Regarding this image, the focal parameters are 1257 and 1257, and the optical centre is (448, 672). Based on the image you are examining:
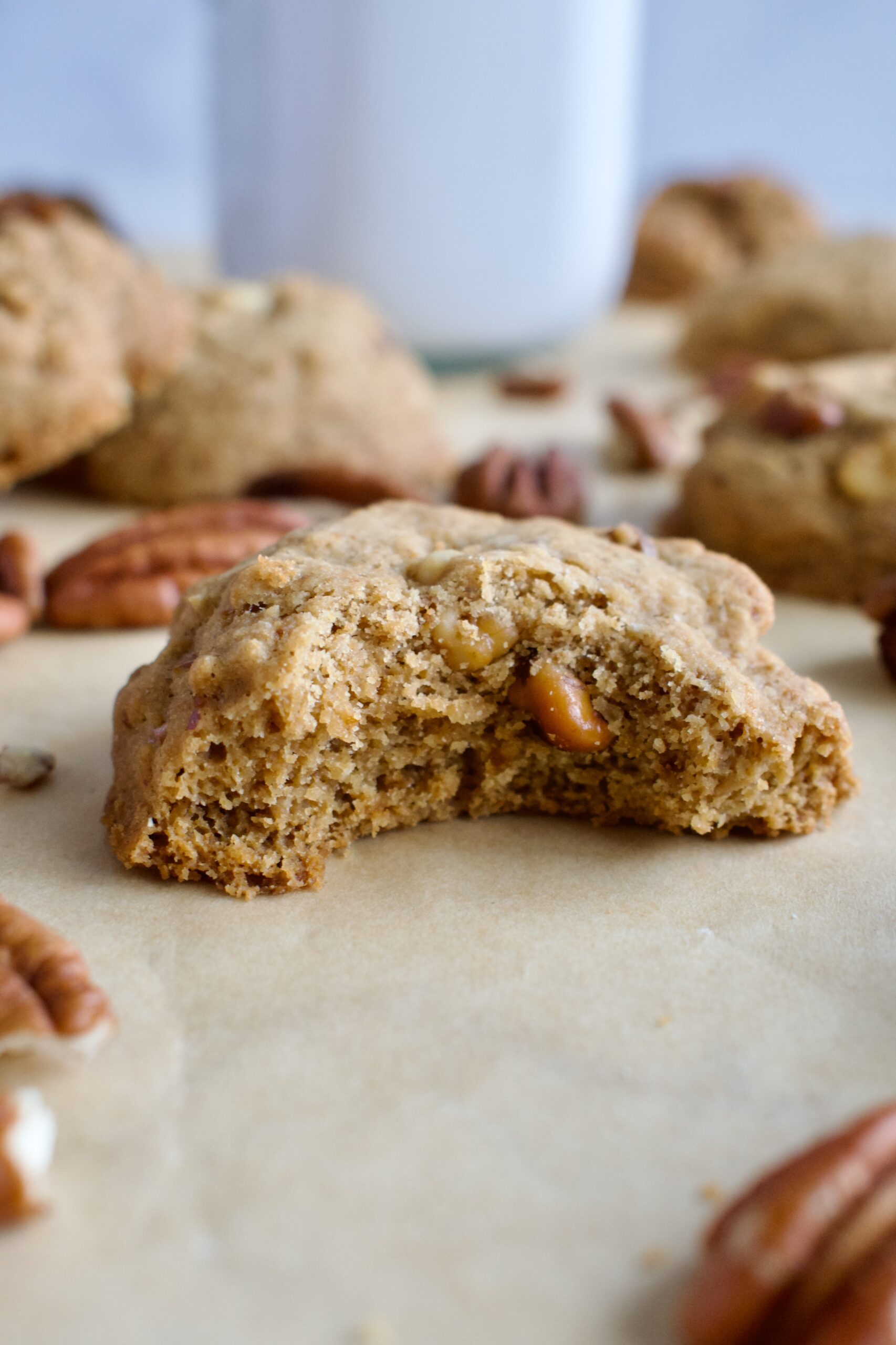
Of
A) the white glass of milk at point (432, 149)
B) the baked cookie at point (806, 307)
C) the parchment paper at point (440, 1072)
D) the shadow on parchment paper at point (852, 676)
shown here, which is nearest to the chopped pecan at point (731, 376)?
the baked cookie at point (806, 307)

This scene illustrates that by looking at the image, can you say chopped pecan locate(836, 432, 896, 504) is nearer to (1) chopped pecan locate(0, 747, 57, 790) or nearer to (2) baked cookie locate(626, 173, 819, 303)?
(1) chopped pecan locate(0, 747, 57, 790)

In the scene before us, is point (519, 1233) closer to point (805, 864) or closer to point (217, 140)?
point (805, 864)

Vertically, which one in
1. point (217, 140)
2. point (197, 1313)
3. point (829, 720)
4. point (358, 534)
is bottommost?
point (197, 1313)

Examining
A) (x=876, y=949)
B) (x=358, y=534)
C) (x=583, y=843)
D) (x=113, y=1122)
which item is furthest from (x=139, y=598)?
(x=876, y=949)

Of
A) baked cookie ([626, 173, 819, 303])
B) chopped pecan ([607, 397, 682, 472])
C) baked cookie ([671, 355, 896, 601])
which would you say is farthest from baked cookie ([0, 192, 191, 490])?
baked cookie ([626, 173, 819, 303])

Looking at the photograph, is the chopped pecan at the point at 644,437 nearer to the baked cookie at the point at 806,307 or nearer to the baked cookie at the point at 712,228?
the baked cookie at the point at 806,307
